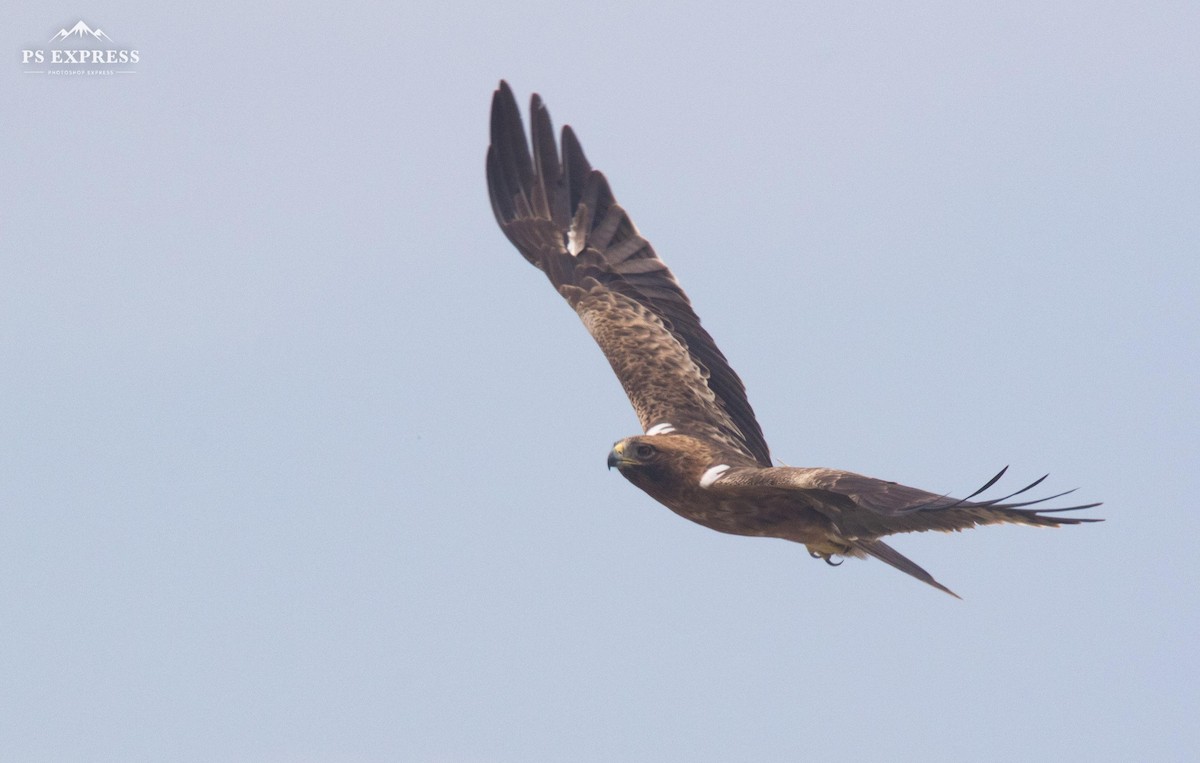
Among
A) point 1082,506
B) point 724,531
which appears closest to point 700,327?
point 724,531

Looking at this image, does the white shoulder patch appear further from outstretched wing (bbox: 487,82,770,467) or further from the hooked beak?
outstretched wing (bbox: 487,82,770,467)

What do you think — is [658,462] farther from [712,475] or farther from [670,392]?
[670,392]

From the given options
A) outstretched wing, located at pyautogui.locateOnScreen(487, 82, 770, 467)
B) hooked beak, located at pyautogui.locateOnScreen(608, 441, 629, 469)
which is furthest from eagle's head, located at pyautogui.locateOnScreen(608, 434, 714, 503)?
outstretched wing, located at pyautogui.locateOnScreen(487, 82, 770, 467)

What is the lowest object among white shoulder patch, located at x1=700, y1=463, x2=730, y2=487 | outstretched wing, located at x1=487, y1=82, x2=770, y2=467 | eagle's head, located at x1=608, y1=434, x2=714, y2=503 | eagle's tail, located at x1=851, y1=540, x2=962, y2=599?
eagle's tail, located at x1=851, y1=540, x2=962, y2=599

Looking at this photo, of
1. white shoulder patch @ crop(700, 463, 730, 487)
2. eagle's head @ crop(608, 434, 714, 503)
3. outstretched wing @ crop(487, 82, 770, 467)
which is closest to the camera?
white shoulder patch @ crop(700, 463, 730, 487)

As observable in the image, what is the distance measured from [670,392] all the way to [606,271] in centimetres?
214

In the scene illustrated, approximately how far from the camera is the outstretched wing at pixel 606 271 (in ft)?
53.0

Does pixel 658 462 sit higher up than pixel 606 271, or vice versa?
pixel 606 271

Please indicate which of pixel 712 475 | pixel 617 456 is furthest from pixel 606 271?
pixel 712 475

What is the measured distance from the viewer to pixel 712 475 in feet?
44.3

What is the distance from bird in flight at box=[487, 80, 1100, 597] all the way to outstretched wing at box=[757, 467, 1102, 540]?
0.01 meters

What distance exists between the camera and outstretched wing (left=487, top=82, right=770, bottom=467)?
16.2 meters

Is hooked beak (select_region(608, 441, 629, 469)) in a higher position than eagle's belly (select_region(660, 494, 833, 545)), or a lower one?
higher

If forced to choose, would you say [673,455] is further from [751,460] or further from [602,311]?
[602,311]
